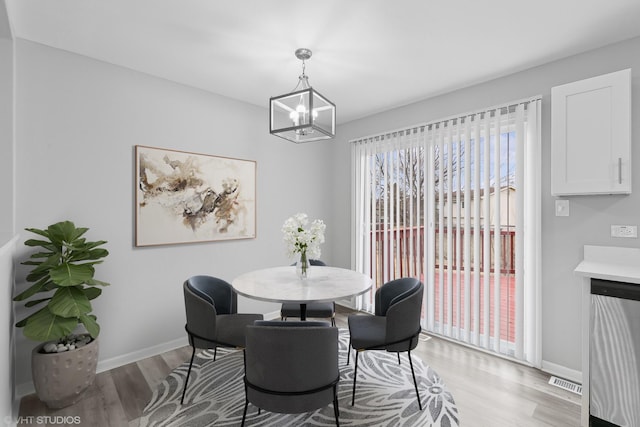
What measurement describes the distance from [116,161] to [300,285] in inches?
77.3

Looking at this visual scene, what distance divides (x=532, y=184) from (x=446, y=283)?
130 cm

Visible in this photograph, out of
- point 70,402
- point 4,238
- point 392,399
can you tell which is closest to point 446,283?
point 392,399

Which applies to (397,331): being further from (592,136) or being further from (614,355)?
(592,136)

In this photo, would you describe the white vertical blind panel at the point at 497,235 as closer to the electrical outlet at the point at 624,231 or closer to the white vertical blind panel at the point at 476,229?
the white vertical blind panel at the point at 476,229

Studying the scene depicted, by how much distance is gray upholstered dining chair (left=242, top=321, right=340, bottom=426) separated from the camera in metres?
1.46

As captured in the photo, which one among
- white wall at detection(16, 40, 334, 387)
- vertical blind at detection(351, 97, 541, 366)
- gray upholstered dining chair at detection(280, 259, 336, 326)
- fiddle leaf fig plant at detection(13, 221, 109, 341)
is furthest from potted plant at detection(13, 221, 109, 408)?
vertical blind at detection(351, 97, 541, 366)

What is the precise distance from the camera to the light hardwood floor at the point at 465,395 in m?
2.01

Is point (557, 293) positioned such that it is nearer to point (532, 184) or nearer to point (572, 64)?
point (532, 184)

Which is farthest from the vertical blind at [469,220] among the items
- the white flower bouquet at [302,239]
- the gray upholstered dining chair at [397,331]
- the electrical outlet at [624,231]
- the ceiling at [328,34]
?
the white flower bouquet at [302,239]

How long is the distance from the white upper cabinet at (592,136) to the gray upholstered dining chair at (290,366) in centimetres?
219

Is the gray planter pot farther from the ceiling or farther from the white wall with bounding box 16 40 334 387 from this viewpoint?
the ceiling

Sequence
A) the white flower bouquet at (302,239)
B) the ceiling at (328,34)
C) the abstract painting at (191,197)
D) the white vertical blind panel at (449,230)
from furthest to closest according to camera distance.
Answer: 1. the white vertical blind panel at (449,230)
2. the abstract painting at (191,197)
3. the white flower bouquet at (302,239)
4. the ceiling at (328,34)

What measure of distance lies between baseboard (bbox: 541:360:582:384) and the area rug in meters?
0.98

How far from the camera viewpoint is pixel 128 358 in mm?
2725
